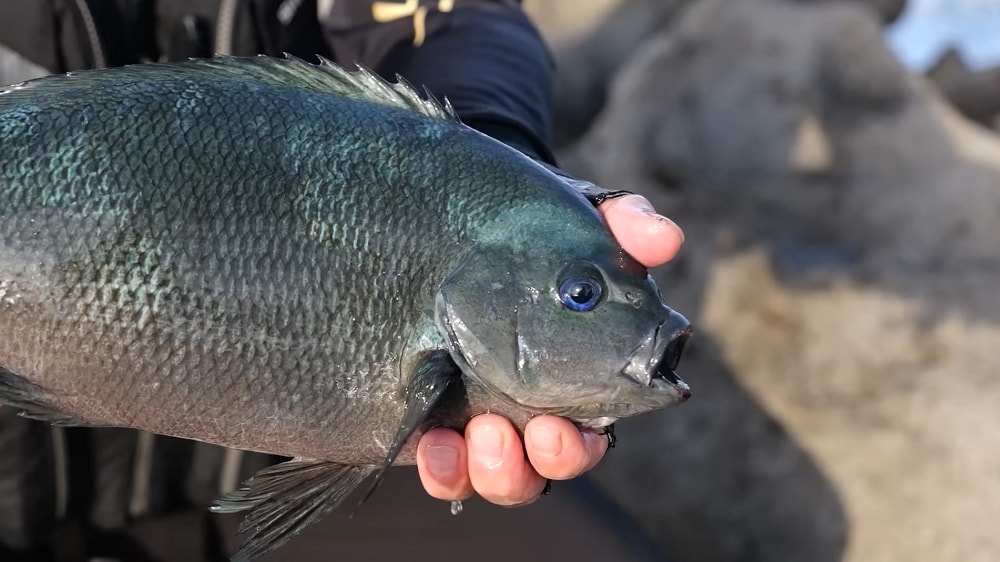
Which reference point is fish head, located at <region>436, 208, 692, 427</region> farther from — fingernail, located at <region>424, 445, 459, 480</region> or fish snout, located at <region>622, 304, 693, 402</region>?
fingernail, located at <region>424, 445, 459, 480</region>

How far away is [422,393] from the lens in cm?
106

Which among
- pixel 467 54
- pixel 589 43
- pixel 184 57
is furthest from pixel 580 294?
pixel 589 43

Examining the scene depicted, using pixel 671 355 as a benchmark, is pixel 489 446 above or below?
below

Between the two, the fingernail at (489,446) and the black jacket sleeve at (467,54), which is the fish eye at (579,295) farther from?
the black jacket sleeve at (467,54)

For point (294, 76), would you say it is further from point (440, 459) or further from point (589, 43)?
point (589, 43)

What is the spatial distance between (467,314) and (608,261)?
233mm

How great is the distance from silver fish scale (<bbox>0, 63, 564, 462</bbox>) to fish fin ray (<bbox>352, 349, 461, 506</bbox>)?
0.05 m

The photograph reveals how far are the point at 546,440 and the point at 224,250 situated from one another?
1.85 ft

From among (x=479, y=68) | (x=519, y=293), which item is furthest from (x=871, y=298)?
(x=519, y=293)

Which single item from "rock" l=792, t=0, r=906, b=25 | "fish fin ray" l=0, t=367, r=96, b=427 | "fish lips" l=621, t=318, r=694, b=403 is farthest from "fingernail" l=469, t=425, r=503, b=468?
"rock" l=792, t=0, r=906, b=25

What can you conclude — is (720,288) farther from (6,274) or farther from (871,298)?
(6,274)

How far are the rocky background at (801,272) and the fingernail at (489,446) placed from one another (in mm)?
1539

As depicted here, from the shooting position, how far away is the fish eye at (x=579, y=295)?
3.61ft

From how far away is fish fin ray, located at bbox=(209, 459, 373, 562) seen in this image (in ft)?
3.75
